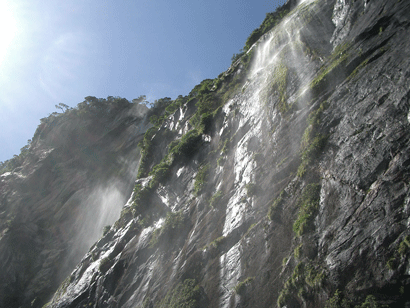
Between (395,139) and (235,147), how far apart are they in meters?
10.4

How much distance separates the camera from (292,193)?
12.2 meters

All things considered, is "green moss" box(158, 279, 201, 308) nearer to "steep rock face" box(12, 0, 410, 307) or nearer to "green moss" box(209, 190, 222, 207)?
"steep rock face" box(12, 0, 410, 307)

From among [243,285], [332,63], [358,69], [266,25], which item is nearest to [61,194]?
[266,25]

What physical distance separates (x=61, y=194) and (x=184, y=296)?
117 ft

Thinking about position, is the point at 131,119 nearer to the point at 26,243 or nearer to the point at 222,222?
the point at 26,243

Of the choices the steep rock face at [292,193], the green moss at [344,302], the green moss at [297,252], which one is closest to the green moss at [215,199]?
the steep rock face at [292,193]

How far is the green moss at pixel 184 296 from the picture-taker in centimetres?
1317

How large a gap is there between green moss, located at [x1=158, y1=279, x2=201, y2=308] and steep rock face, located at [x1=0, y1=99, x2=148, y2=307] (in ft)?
72.3

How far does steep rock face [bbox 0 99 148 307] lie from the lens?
32312 mm

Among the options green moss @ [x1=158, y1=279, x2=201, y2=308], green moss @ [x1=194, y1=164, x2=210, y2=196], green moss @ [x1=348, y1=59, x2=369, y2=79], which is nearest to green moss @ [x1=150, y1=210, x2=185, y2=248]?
green moss @ [x1=194, y1=164, x2=210, y2=196]

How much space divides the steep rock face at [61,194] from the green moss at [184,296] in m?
22.0

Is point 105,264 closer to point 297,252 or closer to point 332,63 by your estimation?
point 297,252

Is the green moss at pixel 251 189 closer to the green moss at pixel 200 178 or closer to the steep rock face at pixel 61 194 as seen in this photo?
the green moss at pixel 200 178

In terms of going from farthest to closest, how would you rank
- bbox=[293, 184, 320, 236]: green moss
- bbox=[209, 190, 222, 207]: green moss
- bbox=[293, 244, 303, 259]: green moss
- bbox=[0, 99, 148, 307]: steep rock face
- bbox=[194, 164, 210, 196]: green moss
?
1. bbox=[0, 99, 148, 307]: steep rock face
2. bbox=[194, 164, 210, 196]: green moss
3. bbox=[209, 190, 222, 207]: green moss
4. bbox=[293, 184, 320, 236]: green moss
5. bbox=[293, 244, 303, 259]: green moss
